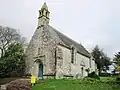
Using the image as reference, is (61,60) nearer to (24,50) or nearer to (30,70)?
(30,70)

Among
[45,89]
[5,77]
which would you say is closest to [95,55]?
[5,77]

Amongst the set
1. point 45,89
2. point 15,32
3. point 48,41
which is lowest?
point 45,89

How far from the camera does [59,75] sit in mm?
31547

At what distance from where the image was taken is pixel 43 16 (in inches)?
1427

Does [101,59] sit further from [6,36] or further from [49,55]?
[6,36]

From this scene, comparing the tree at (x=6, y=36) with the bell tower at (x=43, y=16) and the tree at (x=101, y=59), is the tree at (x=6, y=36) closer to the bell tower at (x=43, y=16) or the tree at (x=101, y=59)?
the bell tower at (x=43, y=16)

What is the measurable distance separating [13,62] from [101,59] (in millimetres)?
27928

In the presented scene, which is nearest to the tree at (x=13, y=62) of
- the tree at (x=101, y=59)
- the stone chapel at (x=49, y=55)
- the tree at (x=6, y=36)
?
Result: the stone chapel at (x=49, y=55)

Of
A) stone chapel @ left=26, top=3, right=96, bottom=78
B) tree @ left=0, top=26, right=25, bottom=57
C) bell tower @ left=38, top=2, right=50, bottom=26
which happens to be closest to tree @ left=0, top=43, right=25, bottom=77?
stone chapel @ left=26, top=3, right=96, bottom=78

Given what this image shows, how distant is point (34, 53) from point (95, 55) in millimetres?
23041

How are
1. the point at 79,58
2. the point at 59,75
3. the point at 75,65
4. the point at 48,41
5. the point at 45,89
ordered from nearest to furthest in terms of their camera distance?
the point at 45,89 → the point at 59,75 → the point at 48,41 → the point at 75,65 → the point at 79,58

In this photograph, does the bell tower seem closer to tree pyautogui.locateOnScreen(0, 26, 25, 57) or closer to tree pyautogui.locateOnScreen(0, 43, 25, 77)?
tree pyautogui.locateOnScreen(0, 43, 25, 77)

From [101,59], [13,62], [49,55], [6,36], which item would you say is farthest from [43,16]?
[101,59]

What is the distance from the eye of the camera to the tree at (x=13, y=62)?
33362 millimetres
